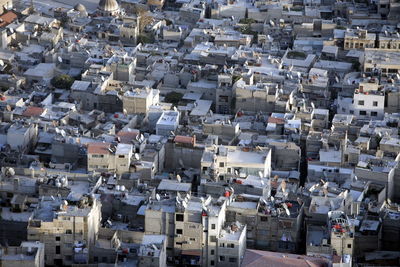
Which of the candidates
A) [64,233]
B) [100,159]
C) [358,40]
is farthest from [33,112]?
[358,40]

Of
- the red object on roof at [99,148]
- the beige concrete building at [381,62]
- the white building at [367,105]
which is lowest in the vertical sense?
the red object on roof at [99,148]

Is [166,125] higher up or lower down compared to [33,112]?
lower down

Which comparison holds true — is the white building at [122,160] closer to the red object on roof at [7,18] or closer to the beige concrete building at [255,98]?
the beige concrete building at [255,98]

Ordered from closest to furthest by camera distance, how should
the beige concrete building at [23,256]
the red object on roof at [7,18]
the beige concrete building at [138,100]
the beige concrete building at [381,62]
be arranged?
the beige concrete building at [23,256] → the beige concrete building at [138,100] → the beige concrete building at [381,62] → the red object on roof at [7,18]

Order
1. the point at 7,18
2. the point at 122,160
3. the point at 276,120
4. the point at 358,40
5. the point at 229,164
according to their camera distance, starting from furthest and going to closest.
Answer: the point at 7,18, the point at 358,40, the point at 276,120, the point at 122,160, the point at 229,164

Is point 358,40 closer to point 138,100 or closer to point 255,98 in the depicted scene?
point 255,98

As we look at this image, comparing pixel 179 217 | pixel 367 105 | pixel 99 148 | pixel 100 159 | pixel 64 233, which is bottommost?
pixel 64 233

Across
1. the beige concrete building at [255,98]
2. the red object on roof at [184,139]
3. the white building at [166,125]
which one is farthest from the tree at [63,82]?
the red object on roof at [184,139]
